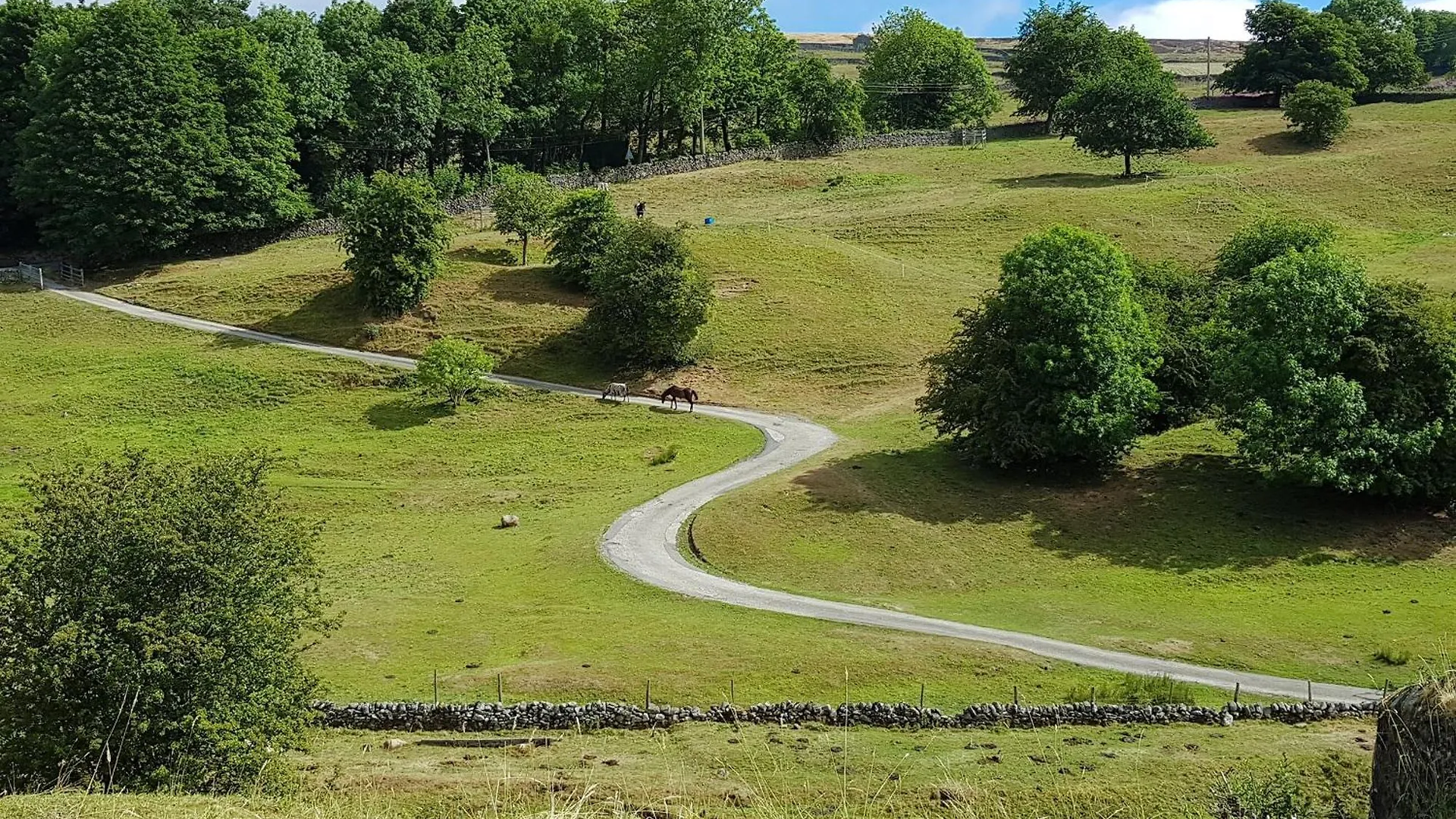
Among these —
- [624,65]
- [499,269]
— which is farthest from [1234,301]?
[624,65]

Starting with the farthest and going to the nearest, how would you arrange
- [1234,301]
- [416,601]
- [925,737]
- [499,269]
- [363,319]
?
1. [499,269]
2. [363,319]
3. [1234,301]
4. [416,601]
5. [925,737]

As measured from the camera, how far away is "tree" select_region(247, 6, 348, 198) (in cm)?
9738

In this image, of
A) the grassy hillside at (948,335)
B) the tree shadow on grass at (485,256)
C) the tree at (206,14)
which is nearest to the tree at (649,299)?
the grassy hillside at (948,335)

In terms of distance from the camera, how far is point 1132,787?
21156 millimetres

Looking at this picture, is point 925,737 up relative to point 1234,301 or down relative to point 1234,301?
down

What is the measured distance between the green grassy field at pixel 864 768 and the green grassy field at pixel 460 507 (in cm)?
388

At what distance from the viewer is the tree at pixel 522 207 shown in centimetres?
8338

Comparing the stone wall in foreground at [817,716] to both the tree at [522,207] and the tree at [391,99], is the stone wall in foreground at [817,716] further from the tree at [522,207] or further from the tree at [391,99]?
the tree at [391,99]

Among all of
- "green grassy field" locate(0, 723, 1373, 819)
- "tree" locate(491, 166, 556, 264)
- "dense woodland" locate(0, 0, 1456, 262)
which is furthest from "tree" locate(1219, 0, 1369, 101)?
"green grassy field" locate(0, 723, 1373, 819)

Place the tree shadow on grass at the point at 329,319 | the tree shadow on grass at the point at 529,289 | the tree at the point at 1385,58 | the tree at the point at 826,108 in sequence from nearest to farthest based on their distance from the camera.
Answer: the tree shadow on grass at the point at 329,319 → the tree shadow on grass at the point at 529,289 → the tree at the point at 826,108 → the tree at the point at 1385,58

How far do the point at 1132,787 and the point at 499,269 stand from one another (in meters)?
68.8

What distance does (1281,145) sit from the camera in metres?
117

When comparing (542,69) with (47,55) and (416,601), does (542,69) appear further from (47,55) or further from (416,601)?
(416,601)

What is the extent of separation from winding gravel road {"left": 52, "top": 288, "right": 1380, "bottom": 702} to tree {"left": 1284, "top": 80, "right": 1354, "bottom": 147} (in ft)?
268
